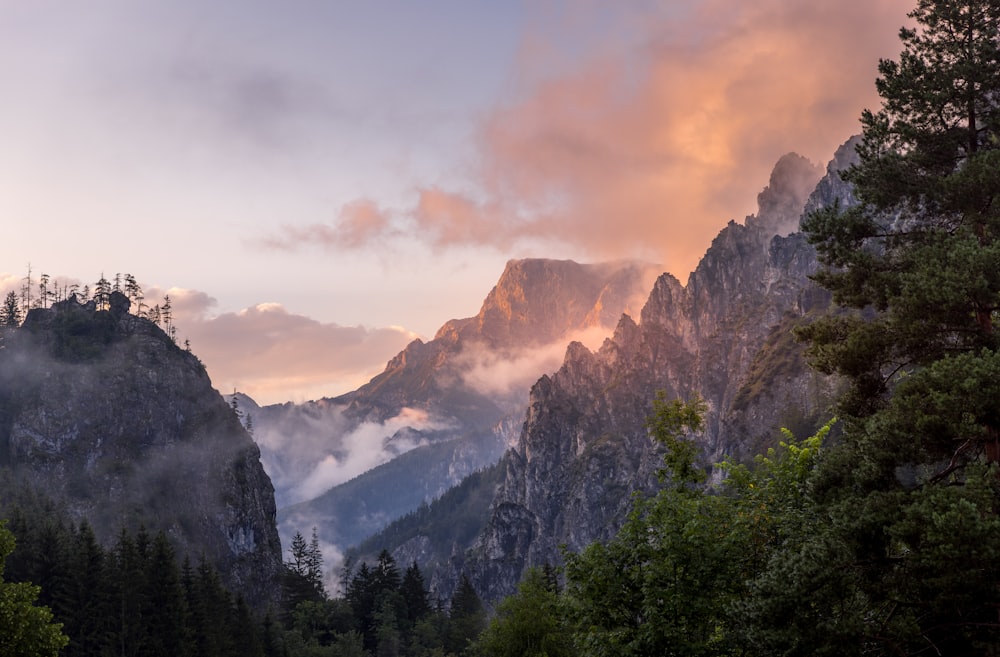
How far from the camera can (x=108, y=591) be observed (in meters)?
89.2

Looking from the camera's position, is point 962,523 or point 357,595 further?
point 357,595

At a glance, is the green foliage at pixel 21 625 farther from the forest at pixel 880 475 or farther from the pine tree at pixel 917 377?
the pine tree at pixel 917 377

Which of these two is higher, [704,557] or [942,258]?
[942,258]

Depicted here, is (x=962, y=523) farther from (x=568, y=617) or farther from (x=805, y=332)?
(x=568, y=617)

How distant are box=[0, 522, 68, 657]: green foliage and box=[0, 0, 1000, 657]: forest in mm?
94

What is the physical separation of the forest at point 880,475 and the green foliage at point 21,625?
0.09m

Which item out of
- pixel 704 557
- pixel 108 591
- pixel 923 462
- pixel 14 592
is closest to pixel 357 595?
pixel 108 591

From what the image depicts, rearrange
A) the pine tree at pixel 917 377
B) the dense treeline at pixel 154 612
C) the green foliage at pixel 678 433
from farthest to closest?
the dense treeline at pixel 154 612, the green foliage at pixel 678 433, the pine tree at pixel 917 377

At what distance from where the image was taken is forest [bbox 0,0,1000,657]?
2047cm

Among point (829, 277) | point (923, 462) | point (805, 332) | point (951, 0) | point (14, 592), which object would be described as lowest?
point (923, 462)

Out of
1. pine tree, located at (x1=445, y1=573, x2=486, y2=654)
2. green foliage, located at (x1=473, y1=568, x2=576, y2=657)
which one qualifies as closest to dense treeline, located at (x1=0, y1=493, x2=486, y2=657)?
pine tree, located at (x1=445, y1=573, x2=486, y2=654)

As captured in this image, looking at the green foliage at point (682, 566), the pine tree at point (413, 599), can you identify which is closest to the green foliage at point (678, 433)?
the green foliage at point (682, 566)

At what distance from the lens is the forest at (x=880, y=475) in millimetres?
20469

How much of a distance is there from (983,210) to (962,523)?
11647mm
